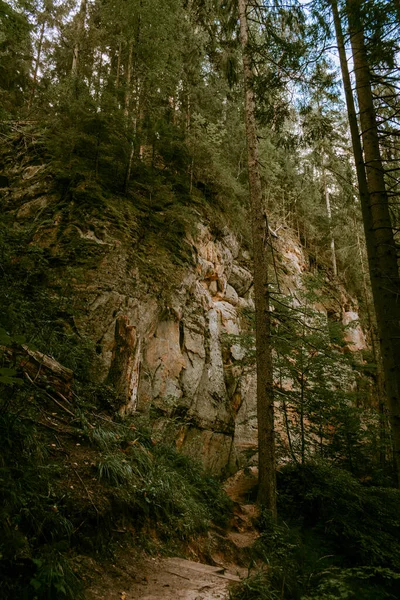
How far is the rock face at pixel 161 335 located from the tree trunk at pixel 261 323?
2.30 m

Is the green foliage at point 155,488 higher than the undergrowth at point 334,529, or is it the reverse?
the green foliage at point 155,488

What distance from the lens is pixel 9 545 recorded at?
2.23 m

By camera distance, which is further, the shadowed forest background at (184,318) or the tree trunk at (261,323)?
the tree trunk at (261,323)

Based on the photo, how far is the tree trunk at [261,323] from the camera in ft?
20.6

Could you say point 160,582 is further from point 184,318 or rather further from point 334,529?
point 184,318

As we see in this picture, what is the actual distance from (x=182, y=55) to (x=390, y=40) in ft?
40.9

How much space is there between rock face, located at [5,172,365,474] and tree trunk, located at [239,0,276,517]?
7.54 ft

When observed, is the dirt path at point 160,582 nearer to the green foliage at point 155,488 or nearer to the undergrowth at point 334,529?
the green foliage at point 155,488

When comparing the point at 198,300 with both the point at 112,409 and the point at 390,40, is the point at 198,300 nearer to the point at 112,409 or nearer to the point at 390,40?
the point at 112,409

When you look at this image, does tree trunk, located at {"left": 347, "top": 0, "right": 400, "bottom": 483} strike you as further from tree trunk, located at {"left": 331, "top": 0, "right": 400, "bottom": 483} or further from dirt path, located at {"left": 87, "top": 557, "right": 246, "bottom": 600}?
dirt path, located at {"left": 87, "top": 557, "right": 246, "bottom": 600}

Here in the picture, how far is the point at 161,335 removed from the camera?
976cm

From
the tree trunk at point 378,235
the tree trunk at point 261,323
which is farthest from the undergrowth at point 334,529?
the tree trunk at point 378,235

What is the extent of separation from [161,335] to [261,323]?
3.77 m

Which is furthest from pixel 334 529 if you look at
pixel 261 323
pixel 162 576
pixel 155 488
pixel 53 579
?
pixel 53 579
